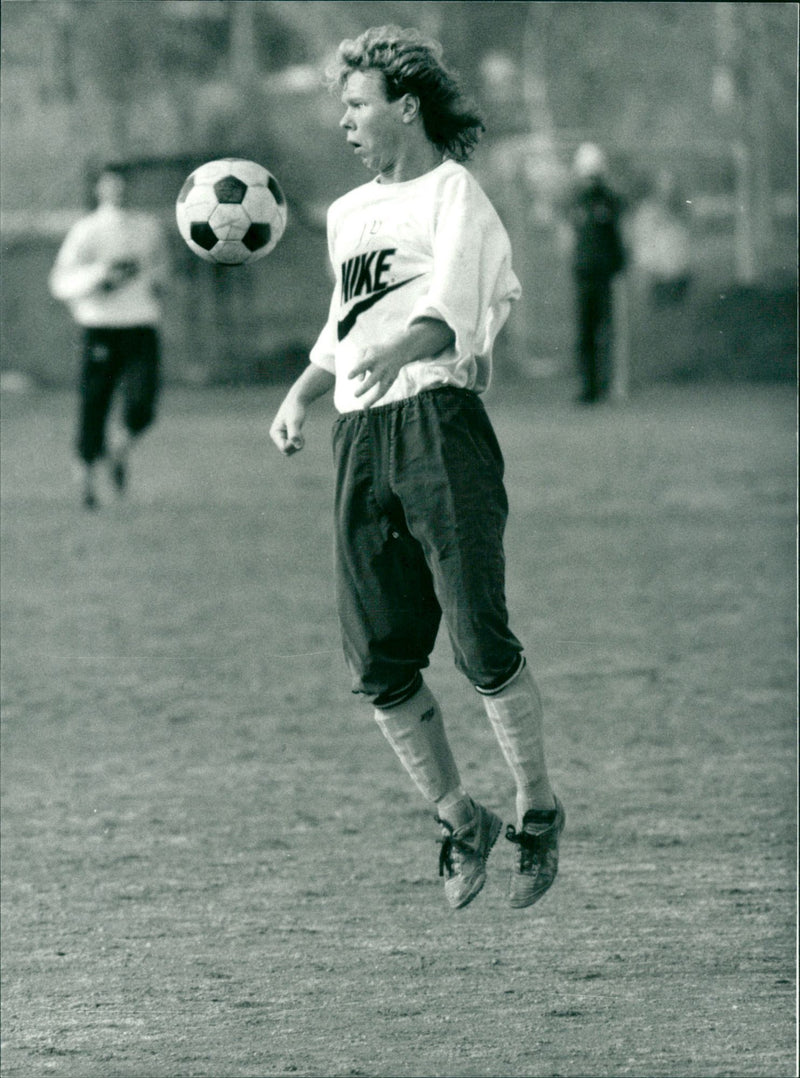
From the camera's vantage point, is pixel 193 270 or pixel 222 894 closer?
pixel 222 894

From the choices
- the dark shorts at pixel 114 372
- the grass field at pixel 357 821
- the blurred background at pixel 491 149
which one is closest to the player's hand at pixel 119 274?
the dark shorts at pixel 114 372

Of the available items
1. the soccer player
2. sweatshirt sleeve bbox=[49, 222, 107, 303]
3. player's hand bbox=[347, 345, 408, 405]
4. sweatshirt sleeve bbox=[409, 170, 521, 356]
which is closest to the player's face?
the soccer player

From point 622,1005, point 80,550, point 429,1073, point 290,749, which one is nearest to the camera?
point 429,1073

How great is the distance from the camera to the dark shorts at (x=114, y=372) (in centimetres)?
1297

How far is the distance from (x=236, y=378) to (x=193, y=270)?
4.76ft

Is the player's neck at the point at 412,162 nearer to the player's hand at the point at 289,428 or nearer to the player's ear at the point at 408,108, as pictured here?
the player's ear at the point at 408,108

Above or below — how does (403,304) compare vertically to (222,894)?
above

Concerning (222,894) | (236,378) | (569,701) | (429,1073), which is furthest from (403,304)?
(236,378)

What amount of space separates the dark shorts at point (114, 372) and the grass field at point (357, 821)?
1.35m

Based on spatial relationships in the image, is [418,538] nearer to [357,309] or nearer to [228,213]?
[357,309]

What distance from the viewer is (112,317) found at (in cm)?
1286

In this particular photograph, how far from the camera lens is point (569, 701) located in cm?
713

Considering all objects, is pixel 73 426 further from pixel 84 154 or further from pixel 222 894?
pixel 222 894

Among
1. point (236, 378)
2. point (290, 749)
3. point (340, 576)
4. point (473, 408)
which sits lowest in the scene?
point (236, 378)
